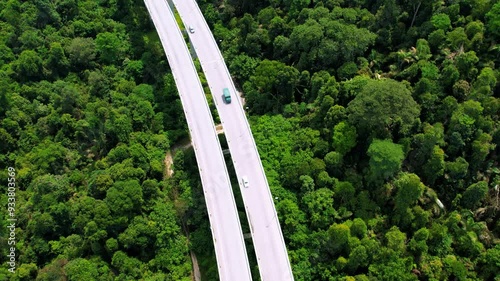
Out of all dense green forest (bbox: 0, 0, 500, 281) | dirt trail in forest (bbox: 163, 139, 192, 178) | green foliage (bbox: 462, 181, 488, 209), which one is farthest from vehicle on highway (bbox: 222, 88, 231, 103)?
green foliage (bbox: 462, 181, 488, 209)

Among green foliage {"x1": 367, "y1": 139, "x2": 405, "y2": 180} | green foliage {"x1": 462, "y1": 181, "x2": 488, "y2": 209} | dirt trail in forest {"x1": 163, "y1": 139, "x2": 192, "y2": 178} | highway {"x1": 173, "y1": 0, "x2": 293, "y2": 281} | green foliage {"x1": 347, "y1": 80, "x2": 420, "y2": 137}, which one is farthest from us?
dirt trail in forest {"x1": 163, "y1": 139, "x2": 192, "y2": 178}

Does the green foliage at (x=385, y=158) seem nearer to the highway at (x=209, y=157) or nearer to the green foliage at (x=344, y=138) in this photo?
the green foliage at (x=344, y=138)

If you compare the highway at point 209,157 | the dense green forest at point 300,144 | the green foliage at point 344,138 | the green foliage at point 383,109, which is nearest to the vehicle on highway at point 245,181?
the highway at point 209,157

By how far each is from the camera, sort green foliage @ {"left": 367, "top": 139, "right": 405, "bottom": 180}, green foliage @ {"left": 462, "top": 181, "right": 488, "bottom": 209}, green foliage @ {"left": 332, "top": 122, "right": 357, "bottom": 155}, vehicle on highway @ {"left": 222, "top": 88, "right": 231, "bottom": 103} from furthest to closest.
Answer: vehicle on highway @ {"left": 222, "top": 88, "right": 231, "bottom": 103}, green foliage @ {"left": 332, "top": 122, "right": 357, "bottom": 155}, green foliage @ {"left": 367, "top": 139, "right": 405, "bottom": 180}, green foliage @ {"left": 462, "top": 181, "right": 488, "bottom": 209}

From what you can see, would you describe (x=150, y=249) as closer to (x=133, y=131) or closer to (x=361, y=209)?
(x=133, y=131)

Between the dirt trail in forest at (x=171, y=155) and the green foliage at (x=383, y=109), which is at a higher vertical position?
the green foliage at (x=383, y=109)

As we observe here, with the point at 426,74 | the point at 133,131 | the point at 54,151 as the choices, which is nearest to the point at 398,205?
the point at 426,74

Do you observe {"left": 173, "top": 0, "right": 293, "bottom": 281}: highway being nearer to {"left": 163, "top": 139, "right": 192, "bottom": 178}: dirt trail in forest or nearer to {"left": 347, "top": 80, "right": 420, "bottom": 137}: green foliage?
{"left": 163, "top": 139, "right": 192, "bottom": 178}: dirt trail in forest
